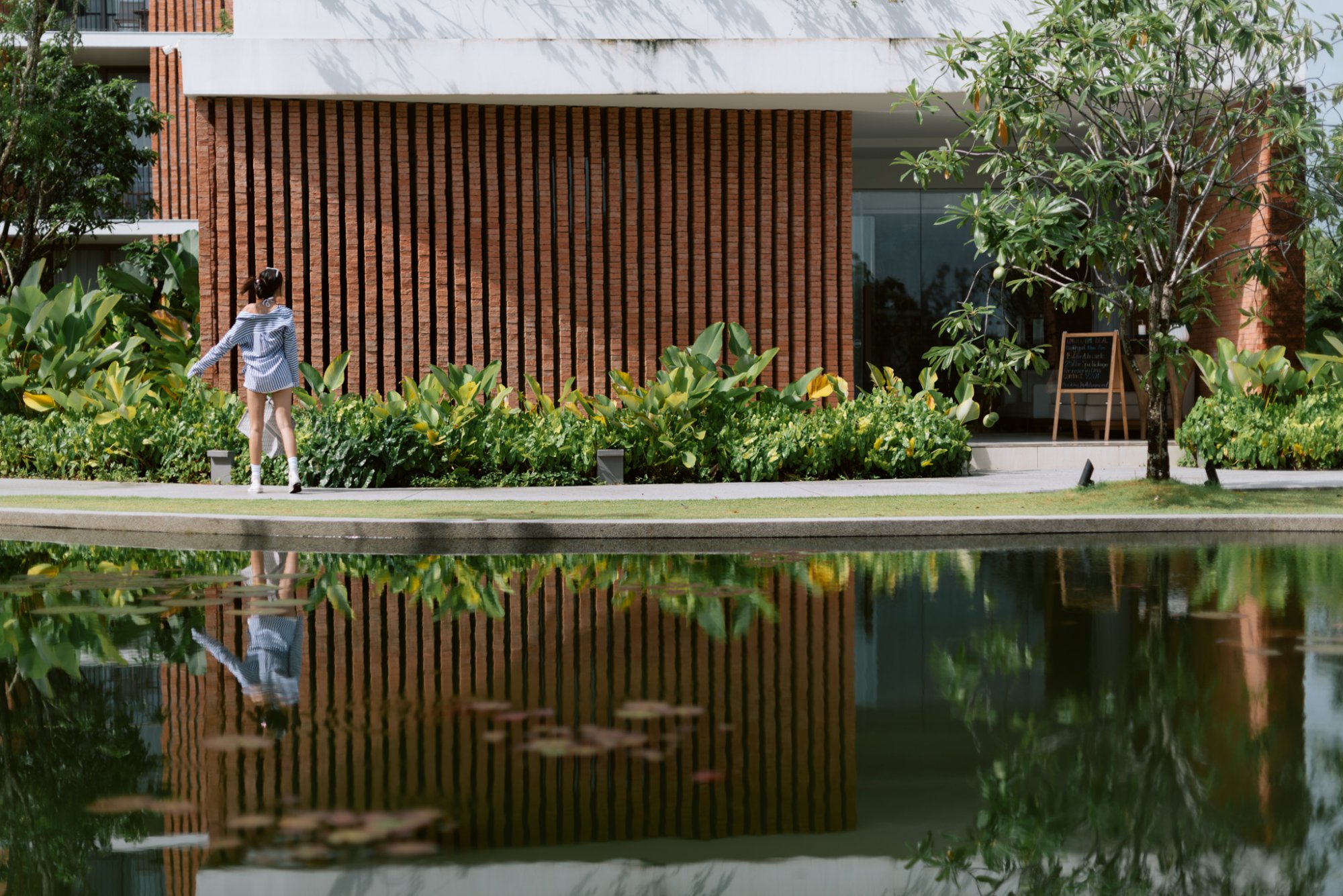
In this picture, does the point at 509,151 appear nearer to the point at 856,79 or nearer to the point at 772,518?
the point at 856,79

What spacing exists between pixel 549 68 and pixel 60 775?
13493 millimetres

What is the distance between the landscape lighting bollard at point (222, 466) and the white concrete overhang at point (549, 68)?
454cm

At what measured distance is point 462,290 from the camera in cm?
1762

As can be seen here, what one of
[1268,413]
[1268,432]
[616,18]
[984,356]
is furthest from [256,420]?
[1268,413]

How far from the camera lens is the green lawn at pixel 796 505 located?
11.7m

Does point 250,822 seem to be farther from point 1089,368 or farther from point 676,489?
point 1089,368

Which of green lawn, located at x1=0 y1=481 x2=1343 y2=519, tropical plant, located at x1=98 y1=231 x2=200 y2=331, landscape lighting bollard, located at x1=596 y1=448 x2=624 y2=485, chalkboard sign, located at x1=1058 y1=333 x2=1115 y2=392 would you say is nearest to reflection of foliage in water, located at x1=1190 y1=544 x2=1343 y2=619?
green lawn, located at x1=0 y1=481 x2=1343 y2=519

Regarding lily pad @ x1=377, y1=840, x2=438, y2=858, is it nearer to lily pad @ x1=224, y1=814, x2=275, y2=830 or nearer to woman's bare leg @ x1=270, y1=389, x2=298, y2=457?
lily pad @ x1=224, y1=814, x2=275, y2=830

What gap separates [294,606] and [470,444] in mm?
6951

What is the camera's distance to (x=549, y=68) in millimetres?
17016

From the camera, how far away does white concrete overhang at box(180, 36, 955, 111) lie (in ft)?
55.4

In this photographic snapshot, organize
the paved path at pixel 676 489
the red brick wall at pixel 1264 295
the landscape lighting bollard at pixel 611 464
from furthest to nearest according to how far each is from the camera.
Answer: the red brick wall at pixel 1264 295 < the landscape lighting bollard at pixel 611 464 < the paved path at pixel 676 489

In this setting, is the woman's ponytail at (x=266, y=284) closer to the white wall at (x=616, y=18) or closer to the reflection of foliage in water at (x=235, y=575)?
the reflection of foliage in water at (x=235, y=575)

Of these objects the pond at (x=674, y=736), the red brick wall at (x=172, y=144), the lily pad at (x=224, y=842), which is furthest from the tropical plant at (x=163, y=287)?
the red brick wall at (x=172, y=144)
